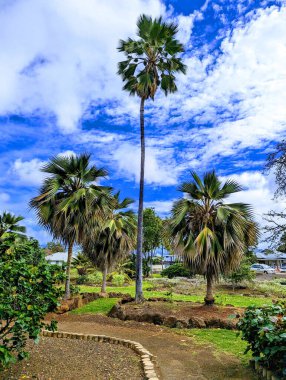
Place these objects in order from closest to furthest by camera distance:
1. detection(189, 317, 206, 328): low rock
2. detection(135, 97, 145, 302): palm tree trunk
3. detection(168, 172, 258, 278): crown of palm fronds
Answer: detection(189, 317, 206, 328): low rock, detection(168, 172, 258, 278): crown of palm fronds, detection(135, 97, 145, 302): palm tree trunk

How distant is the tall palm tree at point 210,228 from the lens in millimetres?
11867

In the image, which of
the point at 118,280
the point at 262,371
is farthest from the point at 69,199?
the point at 118,280

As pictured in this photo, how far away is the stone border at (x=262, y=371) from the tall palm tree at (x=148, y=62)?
27.7ft

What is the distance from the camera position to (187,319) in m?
10.4

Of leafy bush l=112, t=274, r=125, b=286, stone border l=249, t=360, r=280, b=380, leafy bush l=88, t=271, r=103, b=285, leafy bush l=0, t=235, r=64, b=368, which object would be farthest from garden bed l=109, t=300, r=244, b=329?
leafy bush l=88, t=271, r=103, b=285

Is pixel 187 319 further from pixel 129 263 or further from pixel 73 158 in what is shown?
pixel 129 263

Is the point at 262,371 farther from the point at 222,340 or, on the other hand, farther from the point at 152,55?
the point at 152,55

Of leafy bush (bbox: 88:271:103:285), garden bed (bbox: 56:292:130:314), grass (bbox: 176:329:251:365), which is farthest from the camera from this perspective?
leafy bush (bbox: 88:271:103:285)

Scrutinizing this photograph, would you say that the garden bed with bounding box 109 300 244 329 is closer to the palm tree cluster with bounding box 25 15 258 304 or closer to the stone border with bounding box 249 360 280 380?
the palm tree cluster with bounding box 25 15 258 304

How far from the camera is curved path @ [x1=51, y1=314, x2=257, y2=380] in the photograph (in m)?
6.12

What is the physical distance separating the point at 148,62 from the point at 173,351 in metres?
11.7

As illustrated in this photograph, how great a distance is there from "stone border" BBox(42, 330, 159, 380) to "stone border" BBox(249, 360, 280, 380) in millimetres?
1674

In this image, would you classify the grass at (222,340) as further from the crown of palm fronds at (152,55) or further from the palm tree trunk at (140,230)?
the crown of palm fronds at (152,55)

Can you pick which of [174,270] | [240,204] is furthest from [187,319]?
[174,270]
